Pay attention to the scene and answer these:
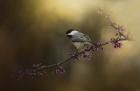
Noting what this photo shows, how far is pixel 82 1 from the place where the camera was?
306 centimetres

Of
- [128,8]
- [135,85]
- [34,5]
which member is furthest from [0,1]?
[135,85]

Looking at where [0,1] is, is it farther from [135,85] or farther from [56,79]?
[135,85]

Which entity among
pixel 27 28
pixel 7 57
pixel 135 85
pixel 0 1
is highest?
pixel 0 1

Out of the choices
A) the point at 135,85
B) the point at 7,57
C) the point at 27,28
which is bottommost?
the point at 135,85

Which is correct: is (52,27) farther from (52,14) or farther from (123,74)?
(123,74)

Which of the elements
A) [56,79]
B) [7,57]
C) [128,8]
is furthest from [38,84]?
[128,8]

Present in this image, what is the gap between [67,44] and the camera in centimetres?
304

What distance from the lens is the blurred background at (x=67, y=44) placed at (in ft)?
9.83

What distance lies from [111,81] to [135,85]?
0.17 meters

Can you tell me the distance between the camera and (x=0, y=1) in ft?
10.3

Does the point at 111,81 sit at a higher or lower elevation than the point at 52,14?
lower

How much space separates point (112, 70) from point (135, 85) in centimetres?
19

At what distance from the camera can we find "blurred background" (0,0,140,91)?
9.83ft

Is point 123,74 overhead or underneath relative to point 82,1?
underneath
